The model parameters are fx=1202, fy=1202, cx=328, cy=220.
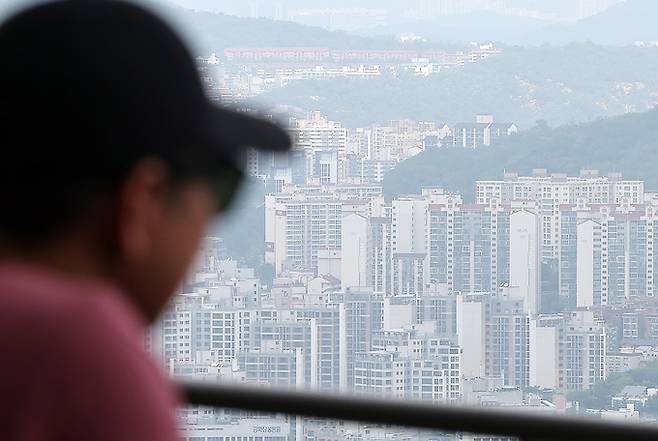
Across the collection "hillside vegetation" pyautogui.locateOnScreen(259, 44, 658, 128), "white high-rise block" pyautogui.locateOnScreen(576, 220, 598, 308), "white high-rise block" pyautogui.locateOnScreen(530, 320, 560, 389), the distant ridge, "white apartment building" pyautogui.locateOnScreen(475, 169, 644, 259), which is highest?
the distant ridge

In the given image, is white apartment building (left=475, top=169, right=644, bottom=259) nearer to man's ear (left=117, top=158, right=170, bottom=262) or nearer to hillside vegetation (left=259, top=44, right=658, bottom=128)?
hillside vegetation (left=259, top=44, right=658, bottom=128)

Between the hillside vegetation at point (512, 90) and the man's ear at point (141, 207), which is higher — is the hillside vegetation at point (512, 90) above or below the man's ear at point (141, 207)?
above

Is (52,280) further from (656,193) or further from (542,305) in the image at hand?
(656,193)

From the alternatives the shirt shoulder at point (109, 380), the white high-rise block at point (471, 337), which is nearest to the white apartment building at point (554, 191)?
the white high-rise block at point (471, 337)

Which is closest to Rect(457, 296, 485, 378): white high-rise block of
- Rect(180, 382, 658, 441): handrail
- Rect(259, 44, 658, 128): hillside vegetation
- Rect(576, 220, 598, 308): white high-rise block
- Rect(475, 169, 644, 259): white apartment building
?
Rect(475, 169, 644, 259): white apartment building

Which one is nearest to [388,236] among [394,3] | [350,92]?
[350,92]

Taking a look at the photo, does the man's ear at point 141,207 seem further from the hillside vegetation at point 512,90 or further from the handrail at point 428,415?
the hillside vegetation at point 512,90

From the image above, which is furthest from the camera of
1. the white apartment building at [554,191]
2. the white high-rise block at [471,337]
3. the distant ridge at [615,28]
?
the distant ridge at [615,28]

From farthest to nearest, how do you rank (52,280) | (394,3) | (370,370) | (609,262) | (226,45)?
(394,3) → (226,45) → (609,262) → (370,370) → (52,280)
